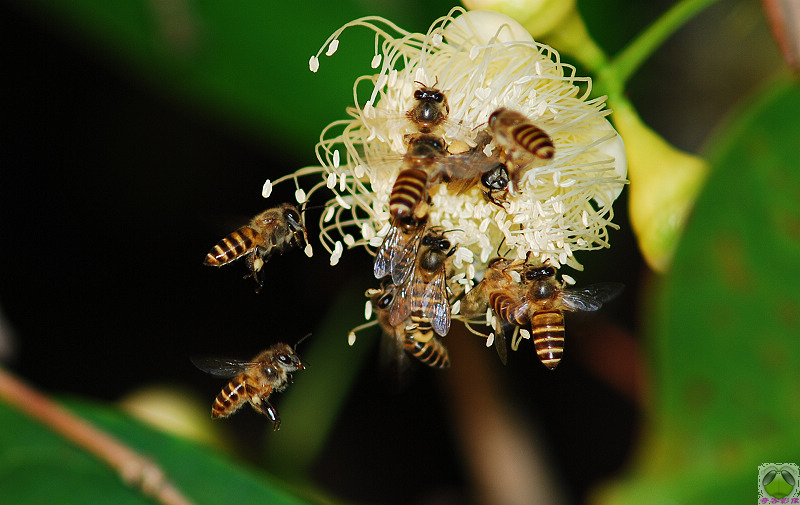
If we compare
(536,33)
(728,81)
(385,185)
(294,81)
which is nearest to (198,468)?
(385,185)

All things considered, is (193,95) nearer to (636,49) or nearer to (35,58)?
(35,58)

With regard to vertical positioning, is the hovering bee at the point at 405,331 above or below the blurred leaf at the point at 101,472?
above

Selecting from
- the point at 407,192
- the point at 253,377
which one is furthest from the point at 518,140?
Answer: the point at 253,377

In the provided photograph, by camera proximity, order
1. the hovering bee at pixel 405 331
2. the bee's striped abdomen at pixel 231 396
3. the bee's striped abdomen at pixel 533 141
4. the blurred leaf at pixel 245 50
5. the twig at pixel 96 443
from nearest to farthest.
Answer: the bee's striped abdomen at pixel 533 141 → the hovering bee at pixel 405 331 → the bee's striped abdomen at pixel 231 396 → the twig at pixel 96 443 → the blurred leaf at pixel 245 50

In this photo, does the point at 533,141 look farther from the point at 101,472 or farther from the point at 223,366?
the point at 101,472

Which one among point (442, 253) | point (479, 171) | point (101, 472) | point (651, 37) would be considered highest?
point (651, 37)

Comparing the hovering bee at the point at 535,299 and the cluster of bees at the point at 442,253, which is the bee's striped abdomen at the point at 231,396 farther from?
the hovering bee at the point at 535,299

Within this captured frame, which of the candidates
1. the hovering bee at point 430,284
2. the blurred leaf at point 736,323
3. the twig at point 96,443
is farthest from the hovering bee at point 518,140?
the twig at point 96,443
